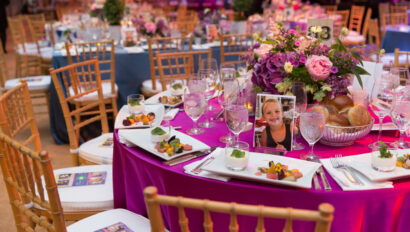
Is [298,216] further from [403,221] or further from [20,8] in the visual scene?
[20,8]

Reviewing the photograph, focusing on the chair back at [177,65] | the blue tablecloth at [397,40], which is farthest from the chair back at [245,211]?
the blue tablecloth at [397,40]

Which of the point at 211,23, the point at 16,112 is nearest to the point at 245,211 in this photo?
the point at 16,112

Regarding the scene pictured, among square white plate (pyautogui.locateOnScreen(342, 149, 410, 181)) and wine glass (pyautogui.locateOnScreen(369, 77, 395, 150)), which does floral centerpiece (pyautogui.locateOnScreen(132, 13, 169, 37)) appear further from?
square white plate (pyautogui.locateOnScreen(342, 149, 410, 181))

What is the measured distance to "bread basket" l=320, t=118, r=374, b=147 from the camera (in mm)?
1578

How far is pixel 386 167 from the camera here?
53.6 inches

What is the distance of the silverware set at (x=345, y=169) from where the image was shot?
53.2 inches

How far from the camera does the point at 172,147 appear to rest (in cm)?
158

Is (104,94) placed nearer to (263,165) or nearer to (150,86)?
(150,86)

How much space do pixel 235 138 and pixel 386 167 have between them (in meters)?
0.63

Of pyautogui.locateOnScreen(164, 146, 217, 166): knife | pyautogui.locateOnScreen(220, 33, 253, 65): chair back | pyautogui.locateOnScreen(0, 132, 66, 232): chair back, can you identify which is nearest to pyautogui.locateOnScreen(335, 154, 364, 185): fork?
pyautogui.locateOnScreen(164, 146, 217, 166): knife

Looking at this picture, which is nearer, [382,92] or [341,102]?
[341,102]

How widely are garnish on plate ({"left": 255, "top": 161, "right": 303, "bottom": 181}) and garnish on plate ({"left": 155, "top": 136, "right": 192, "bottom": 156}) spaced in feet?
1.13

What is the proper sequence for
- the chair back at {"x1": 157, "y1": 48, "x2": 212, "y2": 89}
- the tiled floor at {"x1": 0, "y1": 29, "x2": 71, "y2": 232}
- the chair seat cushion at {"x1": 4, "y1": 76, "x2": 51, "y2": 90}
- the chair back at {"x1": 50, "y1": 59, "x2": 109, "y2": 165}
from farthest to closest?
the chair seat cushion at {"x1": 4, "y1": 76, "x2": 51, "y2": 90} → the chair back at {"x1": 157, "y1": 48, "x2": 212, "y2": 89} → the tiled floor at {"x1": 0, "y1": 29, "x2": 71, "y2": 232} → the chair back at {"x1": 50, "y1": 59, "x2": 109, "y2": 165}

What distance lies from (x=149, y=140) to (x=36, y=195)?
526 millimetres
